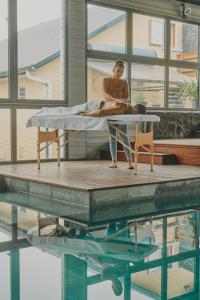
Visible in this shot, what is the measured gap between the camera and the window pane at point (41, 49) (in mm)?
7406

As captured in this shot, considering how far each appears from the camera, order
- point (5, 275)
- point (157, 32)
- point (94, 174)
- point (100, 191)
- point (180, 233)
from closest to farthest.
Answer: point (5, 275)
point (180, 233)
point (100, 191)
point (94, 174)
point (157, 32)

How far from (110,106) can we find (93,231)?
6.92ft

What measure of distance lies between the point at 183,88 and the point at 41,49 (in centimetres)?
324

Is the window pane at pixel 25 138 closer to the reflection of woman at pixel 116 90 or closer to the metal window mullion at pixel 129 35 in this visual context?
the reflection of woman at pixel 116 90

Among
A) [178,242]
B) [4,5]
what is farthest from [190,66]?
[178,242]

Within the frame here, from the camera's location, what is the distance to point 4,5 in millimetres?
7168

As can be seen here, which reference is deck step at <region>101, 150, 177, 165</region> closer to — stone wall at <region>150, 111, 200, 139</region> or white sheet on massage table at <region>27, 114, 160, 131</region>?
stone wall at <region>150, 111, 200, 139</region>

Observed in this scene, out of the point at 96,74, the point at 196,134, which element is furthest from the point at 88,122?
the point at 196,134

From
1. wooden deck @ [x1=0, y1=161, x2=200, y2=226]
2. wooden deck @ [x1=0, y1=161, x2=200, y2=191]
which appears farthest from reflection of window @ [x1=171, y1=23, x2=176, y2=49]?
wooden deck @ [x1=0, y1=161, x2=200, y2=226]

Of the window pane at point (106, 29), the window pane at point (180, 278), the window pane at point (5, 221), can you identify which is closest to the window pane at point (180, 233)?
the window pane at point (180, 278)

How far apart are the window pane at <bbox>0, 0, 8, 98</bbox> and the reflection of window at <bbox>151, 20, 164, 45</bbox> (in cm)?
304

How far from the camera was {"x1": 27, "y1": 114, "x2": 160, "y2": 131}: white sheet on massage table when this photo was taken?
5542 mm

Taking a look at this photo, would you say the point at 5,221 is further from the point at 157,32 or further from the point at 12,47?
the point at 157,32

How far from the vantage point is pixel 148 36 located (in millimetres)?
8953
